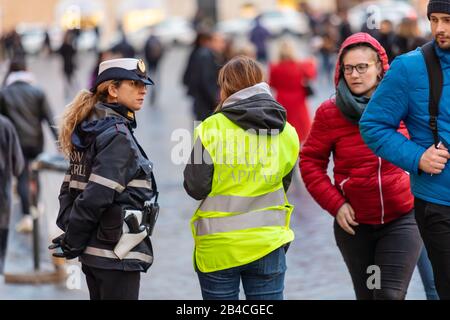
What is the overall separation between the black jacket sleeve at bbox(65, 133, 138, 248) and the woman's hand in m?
1.33

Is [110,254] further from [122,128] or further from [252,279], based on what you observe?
[252,279]

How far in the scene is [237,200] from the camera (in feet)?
18.6

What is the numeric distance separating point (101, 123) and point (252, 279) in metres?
1.05

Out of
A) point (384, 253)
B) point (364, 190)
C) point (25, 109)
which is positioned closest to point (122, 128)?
point (364, 190)

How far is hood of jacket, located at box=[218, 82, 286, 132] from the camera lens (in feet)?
18.6

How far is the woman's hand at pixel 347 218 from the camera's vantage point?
248 inches

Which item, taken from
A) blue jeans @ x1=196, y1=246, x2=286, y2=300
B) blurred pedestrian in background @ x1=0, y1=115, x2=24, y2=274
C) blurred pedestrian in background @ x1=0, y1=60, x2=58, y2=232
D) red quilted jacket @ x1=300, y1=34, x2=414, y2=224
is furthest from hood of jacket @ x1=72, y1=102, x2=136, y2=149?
blurred pedestrian in background @ x1=0, y1=60, x2=58, y2=232

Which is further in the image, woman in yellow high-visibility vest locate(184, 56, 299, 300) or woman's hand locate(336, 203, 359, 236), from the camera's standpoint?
woman's hand locate(336, 203, 359, 236)

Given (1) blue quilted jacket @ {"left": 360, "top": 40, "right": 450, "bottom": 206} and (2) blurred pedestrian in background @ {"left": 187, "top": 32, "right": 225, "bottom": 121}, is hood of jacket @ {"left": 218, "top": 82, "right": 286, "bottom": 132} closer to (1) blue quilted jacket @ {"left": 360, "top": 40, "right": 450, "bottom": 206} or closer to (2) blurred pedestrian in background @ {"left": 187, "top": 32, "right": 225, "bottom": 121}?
(1) blue quilted jacket @ {"left": 360, "top": 40, "right": 450, "bottom": 206}

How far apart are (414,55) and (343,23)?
1678 centimetres

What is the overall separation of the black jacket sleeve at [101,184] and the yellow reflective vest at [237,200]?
1.23 feet

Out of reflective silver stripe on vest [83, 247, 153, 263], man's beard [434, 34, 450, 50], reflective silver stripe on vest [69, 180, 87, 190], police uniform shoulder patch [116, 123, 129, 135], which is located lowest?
reflective silver stripe on vest [83, 247, 153, 263]

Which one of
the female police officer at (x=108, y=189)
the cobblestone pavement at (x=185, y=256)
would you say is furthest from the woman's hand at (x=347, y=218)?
the cobblestone pavement at (x=185, y=256)

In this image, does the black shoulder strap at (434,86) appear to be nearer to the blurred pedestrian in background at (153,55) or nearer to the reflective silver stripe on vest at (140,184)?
the reflective silver stripe on vest at (140,184)
